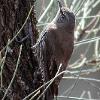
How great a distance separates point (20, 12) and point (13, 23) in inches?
5.4

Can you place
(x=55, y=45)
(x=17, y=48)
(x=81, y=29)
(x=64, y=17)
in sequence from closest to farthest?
1. (x=17, y=48)
2. (x=55, y=45)
3. (x=64, y=17)
4. (x=81, y=29)

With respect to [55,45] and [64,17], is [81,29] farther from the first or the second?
[55,45]

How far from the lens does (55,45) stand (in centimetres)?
407

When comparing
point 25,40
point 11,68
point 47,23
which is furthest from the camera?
point 47,23

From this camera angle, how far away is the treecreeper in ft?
12.6

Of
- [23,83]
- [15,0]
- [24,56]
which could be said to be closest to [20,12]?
[15,0]

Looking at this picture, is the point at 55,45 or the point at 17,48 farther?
the point at 55,45

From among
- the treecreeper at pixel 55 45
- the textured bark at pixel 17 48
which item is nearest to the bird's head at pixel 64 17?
the treecreeper at pixel 55 45

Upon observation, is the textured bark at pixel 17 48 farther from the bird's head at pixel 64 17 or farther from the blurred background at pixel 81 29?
the bird's head at pixel 64 17

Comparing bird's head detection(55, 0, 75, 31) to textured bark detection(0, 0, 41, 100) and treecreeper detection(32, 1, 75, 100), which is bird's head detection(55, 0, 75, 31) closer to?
treecreeper detection(32, 1, 75, 100)

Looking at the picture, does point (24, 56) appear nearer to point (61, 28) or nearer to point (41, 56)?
point (41, 56)

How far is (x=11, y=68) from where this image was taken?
350 centimetres

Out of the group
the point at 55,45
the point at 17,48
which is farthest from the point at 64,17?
the point at 17,48

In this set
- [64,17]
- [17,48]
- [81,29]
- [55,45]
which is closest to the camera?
[17,48]
